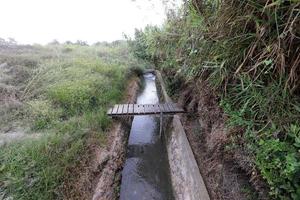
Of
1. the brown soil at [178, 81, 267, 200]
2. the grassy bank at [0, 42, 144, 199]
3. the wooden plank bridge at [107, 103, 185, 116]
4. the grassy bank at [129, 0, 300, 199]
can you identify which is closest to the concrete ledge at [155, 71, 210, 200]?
the brown soil at [178, 81, 267, 200]

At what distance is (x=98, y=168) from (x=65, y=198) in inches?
28.7

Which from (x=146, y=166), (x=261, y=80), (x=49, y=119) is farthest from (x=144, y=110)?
(x=261, y=80)

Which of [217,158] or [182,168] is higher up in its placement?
[217,158]

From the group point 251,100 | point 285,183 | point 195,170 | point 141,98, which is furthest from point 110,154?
point 141,98

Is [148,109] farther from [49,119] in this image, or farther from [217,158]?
[217,158]

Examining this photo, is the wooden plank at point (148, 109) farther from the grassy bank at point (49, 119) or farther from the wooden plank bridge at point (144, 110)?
the grassy bank at point (49, 119)

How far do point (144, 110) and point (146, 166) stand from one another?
125 centimetres

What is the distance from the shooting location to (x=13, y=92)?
444cm

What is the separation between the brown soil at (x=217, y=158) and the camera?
6.99ft

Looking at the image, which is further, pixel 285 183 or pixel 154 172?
pixel 154 172

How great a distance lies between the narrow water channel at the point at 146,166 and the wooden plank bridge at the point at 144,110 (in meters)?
0.73

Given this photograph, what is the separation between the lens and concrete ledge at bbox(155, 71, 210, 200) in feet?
8.67

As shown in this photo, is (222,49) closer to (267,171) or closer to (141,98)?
(267,171)

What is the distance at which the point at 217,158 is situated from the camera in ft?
9.05
